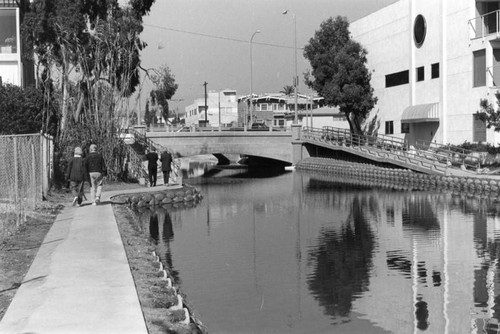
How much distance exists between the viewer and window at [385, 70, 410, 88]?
182ft

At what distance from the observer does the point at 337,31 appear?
197 feet

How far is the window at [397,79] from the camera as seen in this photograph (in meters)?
55.6

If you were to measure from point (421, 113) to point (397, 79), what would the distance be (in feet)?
25.0

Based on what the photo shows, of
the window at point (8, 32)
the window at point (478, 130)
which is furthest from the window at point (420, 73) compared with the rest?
the window at point (8, 32)

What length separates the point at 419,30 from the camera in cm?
5288

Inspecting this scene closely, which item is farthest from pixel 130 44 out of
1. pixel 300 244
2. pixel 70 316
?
pixel 70 316

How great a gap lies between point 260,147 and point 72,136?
36.6 meters

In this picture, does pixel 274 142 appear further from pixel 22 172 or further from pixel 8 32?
pixel 22 172

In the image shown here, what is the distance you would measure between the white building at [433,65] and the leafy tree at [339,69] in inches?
62.6

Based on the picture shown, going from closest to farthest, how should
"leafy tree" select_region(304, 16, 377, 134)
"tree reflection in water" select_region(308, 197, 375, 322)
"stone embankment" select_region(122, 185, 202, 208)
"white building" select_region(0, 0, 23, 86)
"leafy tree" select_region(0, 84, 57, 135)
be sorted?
"tree reflection in water" select_region(308, 197, 375, 322) < "stone embankment" select_region(122, 185, 202, 208) < "leafy tree" select_region(0, 84, 57, 135) < "white building" select_region(0, 0, 23, 86) < "leafy tree" select_region(304, 16, 377, 134)

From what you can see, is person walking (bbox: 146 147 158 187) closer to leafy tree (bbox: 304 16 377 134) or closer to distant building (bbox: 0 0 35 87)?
distant building (bbox: 0 0 35 87)

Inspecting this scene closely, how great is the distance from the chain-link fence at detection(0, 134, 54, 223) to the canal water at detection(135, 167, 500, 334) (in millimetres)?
3575

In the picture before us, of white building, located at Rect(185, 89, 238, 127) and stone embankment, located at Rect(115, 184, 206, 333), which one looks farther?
white building, located at Rect(185, 89, 238, 127)

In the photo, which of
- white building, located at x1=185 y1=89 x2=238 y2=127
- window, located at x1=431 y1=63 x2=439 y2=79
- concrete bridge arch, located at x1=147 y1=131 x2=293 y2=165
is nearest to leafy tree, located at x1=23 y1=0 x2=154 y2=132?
window, located at x1=431 y1=63 x2=439 y2=79
